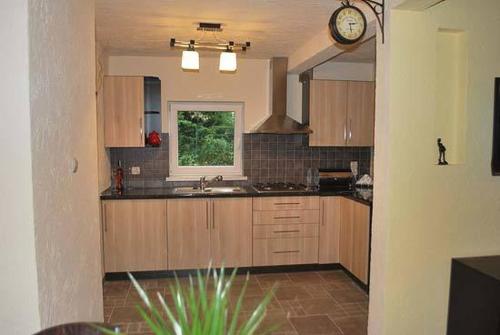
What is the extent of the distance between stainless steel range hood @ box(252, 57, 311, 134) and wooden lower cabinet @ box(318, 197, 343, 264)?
3.04ft

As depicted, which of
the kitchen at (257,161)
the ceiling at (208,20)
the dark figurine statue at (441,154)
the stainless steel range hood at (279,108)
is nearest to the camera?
the kitchen at (257,161)

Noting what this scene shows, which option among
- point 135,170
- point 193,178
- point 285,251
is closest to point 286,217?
point 285,251

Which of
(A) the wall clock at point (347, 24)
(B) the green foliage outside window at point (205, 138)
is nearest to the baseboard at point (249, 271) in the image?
(B) the green foliage outside window at point (205, 138)

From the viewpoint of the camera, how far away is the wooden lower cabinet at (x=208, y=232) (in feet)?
13.0

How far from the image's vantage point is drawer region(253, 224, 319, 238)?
4.09m

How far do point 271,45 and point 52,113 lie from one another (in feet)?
9.26

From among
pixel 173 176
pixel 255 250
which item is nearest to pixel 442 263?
pixel 255 250

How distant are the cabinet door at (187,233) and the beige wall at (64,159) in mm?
1697

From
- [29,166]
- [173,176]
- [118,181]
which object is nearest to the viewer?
[29,166]

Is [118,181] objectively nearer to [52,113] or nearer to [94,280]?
[94,280]

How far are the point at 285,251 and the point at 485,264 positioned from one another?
2156 millimetres

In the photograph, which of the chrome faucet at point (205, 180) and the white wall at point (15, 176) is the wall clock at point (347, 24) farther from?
the chrome faucet at point (205, 180)

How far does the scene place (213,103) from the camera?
4.64 metres

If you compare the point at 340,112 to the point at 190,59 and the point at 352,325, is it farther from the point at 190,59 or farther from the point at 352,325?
the point at 352,325
